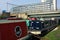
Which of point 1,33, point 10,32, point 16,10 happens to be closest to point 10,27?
point 10,32

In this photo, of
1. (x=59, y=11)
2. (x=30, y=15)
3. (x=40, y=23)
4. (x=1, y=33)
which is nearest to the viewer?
(x=1, y=33)

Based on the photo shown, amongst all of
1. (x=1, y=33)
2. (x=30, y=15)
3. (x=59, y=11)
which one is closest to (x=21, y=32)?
(x=1, y=33)

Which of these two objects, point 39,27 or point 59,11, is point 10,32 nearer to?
point 39,27

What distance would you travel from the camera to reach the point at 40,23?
25.0 m

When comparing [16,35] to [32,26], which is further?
[32,26]

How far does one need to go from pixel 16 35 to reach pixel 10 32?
654 millimetres

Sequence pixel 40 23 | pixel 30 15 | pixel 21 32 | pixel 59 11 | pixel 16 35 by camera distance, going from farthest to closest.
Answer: pixel 30 15, pixel 59 11, pixel 40 23, pixel 21 32, pixel 16 35

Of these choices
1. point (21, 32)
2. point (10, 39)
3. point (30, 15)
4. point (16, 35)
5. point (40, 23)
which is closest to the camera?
point (10, 39)

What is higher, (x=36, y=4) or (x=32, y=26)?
(x=36, y=4)

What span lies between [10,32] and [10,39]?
0.44 m

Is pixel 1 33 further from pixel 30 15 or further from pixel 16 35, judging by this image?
pixel 30 15

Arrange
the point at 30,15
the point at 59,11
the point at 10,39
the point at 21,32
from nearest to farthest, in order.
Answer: the point at 10,39 < the point at 21,32 < the point at 59,11 < the point at 30,15

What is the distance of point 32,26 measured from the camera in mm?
25516

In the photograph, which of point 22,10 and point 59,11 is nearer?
point 59,11
